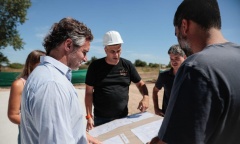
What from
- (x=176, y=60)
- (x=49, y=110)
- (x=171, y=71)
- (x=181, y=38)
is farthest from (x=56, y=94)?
(x=171, y=71)

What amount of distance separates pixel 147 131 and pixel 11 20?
2359 cm

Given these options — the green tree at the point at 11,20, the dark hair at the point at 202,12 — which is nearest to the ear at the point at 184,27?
the dark hair at the point at 202,12

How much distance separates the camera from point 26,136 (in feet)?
4.77

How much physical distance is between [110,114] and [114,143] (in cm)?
123

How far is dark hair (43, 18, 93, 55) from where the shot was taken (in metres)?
1.60

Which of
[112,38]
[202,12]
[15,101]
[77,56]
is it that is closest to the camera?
[202,12]

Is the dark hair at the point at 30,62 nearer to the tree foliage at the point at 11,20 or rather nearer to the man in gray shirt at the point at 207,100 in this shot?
the man in gray shirt at the point at 207,100

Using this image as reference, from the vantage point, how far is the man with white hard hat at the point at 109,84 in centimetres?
314

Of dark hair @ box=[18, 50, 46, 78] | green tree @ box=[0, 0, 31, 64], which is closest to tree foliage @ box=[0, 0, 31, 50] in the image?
green tree @ box=[0, 0, 31, 64]

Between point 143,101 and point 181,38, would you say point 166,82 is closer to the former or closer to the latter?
point 143,101

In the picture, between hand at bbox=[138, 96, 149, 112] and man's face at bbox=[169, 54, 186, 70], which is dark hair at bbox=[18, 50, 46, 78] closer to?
hand at bbox=[138, 96, 149, 112]

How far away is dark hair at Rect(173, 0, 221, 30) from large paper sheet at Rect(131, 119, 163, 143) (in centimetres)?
116

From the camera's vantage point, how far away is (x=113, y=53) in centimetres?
315

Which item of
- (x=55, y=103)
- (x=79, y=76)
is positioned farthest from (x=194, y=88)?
(x=79, y=76)
